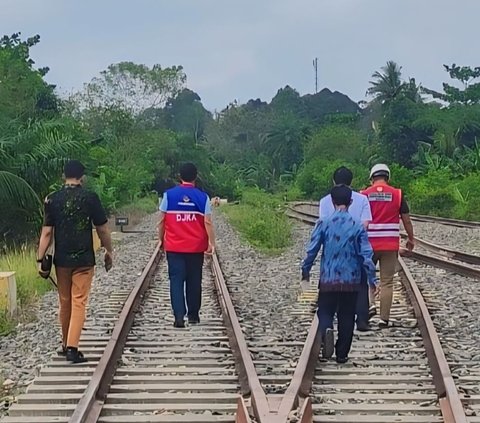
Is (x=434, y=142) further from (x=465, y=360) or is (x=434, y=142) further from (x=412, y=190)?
(x=465, y=360)

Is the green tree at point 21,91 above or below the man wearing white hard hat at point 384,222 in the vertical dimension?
above

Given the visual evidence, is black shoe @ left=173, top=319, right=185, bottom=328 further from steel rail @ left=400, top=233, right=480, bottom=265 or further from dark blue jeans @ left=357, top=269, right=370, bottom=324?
steel rail @ left=400, top=233, right=480, bottom=265

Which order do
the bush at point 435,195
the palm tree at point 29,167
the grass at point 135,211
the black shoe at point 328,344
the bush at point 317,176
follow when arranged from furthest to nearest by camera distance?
1. the bush at point 317,176
2. the bush at point 435,195
3. the grass at point 135,211
4. the palm tree at point 29,167
5. the black shoe at point 328,344

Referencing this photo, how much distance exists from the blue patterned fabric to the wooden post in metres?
4.36

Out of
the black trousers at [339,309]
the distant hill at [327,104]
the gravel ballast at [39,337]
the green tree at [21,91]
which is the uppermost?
the distant hill at [327,104]

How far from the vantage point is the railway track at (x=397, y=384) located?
19.2 feet

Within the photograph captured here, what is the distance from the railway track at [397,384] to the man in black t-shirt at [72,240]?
7.32ft

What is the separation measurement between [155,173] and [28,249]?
4860 cm

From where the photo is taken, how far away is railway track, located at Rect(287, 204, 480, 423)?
5841 mm

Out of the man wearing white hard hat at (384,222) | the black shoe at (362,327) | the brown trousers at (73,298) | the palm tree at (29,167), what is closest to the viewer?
the brown trousers at (73,298)

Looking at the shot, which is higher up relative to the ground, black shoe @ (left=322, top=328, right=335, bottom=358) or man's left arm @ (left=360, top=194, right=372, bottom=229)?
man's left arm @ (left=360, top=194, right=372, bottom=229)

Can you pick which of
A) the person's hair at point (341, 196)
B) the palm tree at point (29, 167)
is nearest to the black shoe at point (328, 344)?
the person's hair at point (341, 196)

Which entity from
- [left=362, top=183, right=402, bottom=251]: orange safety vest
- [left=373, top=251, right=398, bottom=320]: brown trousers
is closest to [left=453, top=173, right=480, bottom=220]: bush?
[left=373, top=251, right=398, bottom=320]: brown trousers

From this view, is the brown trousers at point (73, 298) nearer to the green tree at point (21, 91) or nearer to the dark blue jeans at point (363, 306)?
the dark blue jeans at point (363, 306)
